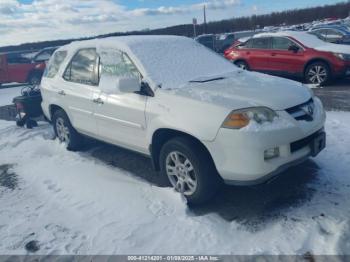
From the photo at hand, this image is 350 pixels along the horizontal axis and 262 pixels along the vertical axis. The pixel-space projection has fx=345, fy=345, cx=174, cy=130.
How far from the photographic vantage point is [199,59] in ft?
15.4

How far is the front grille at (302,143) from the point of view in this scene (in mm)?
3352

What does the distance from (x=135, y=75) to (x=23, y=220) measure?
2.06 m

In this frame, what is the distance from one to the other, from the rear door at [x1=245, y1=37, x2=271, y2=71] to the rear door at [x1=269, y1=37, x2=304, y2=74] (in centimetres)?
18

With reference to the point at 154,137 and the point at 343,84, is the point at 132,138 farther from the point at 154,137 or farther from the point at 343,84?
the point at 343,84

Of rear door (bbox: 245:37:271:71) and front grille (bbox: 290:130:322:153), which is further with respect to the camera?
rear door (bbox: 245:37:271:71)

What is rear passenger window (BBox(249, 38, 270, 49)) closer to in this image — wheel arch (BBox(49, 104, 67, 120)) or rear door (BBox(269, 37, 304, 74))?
rear door (BBox(269, 37, 304, 74))

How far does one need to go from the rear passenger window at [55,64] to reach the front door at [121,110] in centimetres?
130

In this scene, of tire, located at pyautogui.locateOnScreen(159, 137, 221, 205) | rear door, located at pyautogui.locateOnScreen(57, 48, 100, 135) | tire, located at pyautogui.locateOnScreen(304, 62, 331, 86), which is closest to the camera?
tire, located at pyautogui.locateOnScreen(159, 137, 221, 205)

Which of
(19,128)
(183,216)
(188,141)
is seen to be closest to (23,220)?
(183,216)

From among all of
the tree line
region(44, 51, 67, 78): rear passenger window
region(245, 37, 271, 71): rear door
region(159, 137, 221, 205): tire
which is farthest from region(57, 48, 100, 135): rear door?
Answer: the tree line

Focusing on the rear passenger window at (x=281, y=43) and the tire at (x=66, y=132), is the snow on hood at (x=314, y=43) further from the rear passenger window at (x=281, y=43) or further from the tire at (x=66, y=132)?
the tire at (x=66, y=132)

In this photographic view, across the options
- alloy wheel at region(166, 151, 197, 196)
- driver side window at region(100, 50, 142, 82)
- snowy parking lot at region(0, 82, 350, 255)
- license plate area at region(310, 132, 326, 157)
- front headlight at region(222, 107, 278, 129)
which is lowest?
snowy parking lot at region(0, 82, 350, 255)

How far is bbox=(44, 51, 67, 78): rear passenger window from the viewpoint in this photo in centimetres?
562

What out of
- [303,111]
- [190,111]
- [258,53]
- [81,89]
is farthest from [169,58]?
[258,53]
